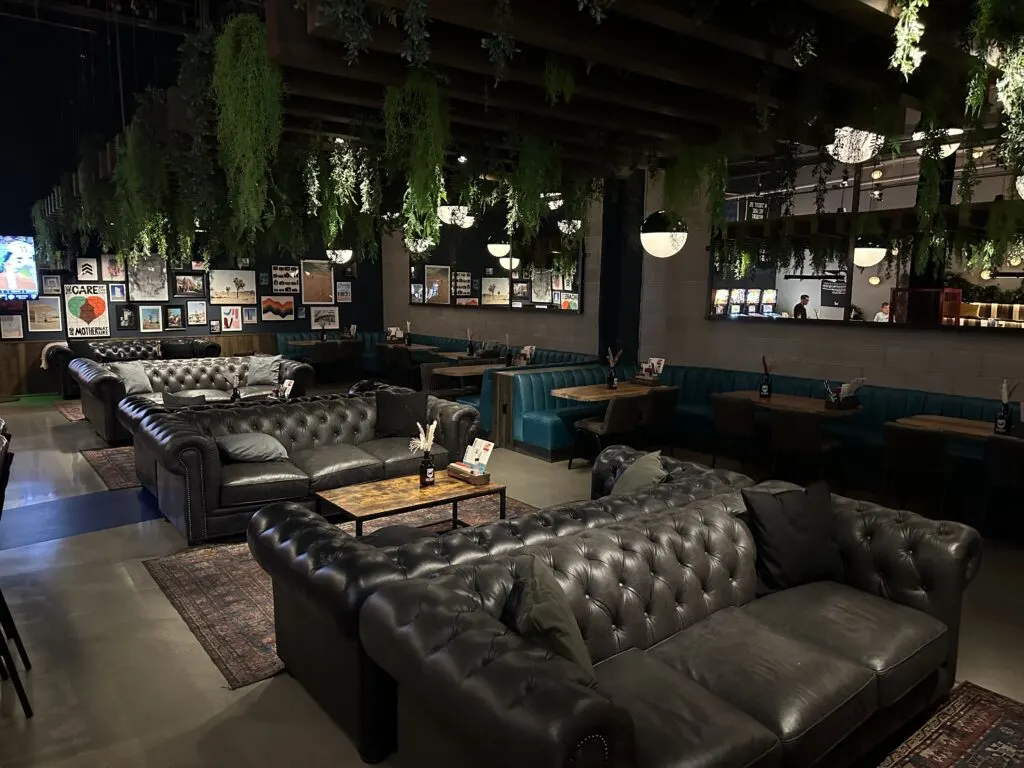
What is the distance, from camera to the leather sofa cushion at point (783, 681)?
2148mm

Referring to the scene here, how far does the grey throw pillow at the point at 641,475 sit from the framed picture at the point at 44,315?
11.1 metres

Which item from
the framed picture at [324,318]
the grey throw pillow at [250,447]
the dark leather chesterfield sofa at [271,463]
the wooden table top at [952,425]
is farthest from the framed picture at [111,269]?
the wooden table top at [952,425]

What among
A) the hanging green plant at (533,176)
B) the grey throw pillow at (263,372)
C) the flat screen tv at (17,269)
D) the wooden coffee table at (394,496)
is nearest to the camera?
the wooden coffee table at (394,496)

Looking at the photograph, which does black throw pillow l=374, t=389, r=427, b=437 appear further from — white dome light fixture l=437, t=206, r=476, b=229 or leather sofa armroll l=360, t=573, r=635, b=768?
leather sofa armroll l=360, t=573, r=635, b=768

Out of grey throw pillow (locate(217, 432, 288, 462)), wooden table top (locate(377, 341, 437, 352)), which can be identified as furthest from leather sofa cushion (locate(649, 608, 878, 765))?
wooden table top (locate(377, 341, 437, 352))

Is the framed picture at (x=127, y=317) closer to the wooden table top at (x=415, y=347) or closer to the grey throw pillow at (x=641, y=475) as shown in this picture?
the wooden table top at (x=415, y=347)

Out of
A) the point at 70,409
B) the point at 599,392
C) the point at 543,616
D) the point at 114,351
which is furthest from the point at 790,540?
the point at 114,351

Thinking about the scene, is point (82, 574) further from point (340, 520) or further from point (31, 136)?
point (31, 136)

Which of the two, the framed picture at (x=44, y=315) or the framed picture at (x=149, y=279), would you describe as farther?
the framed picture at (x=149, y=279)

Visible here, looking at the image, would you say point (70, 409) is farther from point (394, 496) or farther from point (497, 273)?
point (394, 496)

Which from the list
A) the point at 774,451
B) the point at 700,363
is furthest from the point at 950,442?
the point at 700,363

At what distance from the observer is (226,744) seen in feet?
8.79

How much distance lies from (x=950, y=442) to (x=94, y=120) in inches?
504

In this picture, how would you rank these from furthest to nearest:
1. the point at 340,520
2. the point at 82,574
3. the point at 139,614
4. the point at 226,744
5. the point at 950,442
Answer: the point at 950,442 < the point at 340,520 < the point at 82,574 < the point at 139,614 < the point at 226,744
